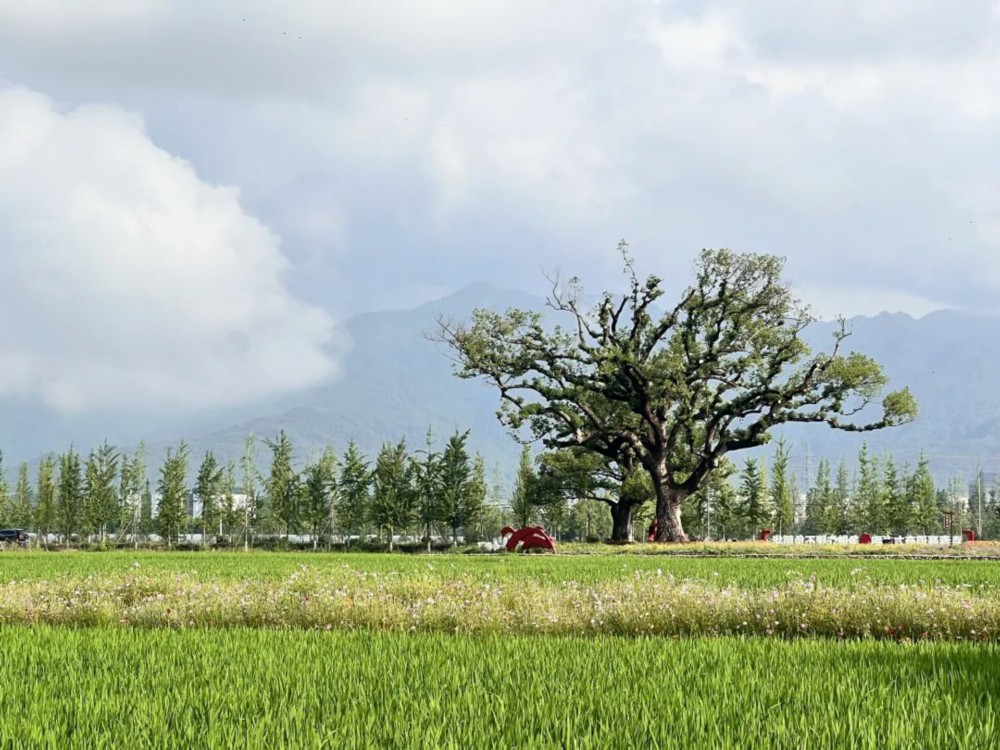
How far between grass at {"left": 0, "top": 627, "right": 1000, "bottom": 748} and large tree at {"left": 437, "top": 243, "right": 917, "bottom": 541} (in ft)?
121

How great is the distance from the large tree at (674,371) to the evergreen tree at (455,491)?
15.9 metres

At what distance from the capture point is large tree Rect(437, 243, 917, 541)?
149ft

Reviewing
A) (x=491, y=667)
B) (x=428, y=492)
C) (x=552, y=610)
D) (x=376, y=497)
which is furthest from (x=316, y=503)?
(x=491, y=667)

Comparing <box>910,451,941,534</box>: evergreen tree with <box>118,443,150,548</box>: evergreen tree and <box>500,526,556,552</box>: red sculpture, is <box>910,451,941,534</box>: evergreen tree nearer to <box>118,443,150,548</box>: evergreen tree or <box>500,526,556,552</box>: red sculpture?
<box>500,526,556,552</box>: red sculpture

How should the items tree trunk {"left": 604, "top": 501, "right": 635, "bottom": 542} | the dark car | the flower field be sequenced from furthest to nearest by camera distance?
the dark car < tree trunk {"left": 604, "top": 501, "right": 635, "bottom": 542} < the flower field

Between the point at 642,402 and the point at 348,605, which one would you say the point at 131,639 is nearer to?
the point at 348,605

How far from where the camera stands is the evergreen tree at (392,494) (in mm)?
62688

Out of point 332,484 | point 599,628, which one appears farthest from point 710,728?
point 332,484

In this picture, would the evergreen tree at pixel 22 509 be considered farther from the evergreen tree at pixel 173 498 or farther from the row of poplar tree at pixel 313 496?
the evergreen tree at pixel 173 498

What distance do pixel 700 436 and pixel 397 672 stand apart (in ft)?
155

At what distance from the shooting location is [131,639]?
9.41 m

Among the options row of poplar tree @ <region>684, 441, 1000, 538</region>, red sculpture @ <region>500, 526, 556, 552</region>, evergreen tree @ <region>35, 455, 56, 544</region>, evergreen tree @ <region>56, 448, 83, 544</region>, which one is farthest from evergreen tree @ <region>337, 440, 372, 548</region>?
row of poplar tree @ <region>684, 441, 1000, 538</region>

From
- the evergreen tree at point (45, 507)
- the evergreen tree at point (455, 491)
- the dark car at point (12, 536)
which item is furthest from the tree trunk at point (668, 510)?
the evergreen tree at point (45, 507)

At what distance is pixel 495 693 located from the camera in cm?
629
